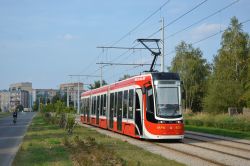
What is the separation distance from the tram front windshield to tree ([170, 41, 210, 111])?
241 feet

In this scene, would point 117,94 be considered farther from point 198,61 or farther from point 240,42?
point 198,61

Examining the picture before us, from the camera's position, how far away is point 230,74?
7619 centimetres

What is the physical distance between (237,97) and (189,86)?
26828mm

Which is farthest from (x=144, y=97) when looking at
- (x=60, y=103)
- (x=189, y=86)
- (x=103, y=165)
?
(x=189, y=86)

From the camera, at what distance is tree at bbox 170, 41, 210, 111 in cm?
9681

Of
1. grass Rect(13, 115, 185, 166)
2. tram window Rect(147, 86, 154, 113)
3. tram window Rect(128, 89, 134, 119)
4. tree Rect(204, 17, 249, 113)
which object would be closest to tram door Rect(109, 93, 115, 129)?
tram window Rect(128, 89, 134, 119)

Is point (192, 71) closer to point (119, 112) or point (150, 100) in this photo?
point (119, 112)

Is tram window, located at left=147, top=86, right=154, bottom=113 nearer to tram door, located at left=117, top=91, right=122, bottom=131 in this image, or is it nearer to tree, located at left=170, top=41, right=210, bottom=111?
tram door, located at left=117, top=91, right=122, bottom=131

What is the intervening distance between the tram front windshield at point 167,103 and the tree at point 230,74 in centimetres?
4969

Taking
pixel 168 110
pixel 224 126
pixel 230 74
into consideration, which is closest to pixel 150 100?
pixel 168 110

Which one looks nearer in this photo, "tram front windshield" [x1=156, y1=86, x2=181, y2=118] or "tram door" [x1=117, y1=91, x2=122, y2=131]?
"tram front windshield" [x1=156, y1=86, x2=181, y2=118]

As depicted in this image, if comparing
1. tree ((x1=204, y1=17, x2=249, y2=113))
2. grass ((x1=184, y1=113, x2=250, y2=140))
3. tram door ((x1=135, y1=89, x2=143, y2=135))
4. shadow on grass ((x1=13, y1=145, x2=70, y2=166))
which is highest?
tree ((x1=204, y1=17, x2=249, y2=113))

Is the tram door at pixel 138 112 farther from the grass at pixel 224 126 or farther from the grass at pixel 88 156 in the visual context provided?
the grass at pixel 224 126

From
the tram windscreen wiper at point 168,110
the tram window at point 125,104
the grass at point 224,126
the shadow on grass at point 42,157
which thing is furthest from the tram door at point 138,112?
the grass at point 224,126
